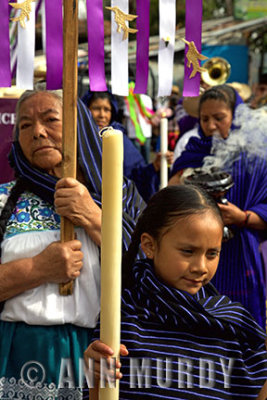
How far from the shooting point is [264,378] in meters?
1.58

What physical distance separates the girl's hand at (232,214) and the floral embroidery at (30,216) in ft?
3.95

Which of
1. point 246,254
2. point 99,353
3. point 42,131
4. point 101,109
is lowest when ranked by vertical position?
point 99,353

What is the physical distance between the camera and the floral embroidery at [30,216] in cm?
219

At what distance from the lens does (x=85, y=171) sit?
7.57ft

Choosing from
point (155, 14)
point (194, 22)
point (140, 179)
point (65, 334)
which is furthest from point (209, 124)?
point (155, 14)

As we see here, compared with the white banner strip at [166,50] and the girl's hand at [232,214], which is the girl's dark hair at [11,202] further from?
the girl's hand at [232,214]

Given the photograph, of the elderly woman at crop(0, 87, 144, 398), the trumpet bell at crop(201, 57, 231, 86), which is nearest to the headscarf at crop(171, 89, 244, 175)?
the elderly woman at crop(0, 87, 144, 398)

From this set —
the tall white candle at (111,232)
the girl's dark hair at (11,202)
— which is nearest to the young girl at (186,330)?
the tall white candle at (111,232)

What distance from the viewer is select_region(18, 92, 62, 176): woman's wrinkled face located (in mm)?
2279

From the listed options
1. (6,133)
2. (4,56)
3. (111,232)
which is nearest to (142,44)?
(4,56)

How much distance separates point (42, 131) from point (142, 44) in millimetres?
512

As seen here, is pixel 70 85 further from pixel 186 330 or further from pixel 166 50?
pixel 186 330

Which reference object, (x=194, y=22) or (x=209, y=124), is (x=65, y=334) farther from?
(x=209, y=124)

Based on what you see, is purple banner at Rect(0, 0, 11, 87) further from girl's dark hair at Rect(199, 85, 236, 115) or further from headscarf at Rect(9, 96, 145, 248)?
girl's dark hair at Rect(199, 85, 236, 115)
